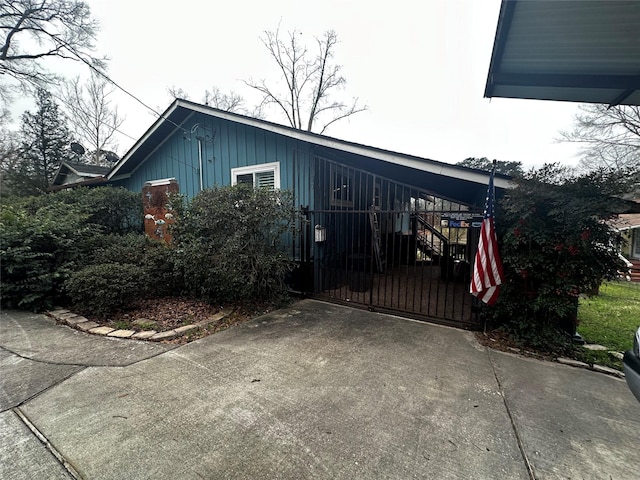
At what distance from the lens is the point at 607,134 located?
15523 millimetres

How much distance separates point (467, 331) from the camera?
3805 mm

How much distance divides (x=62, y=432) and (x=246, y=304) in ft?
9.21

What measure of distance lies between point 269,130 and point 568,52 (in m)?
4.39

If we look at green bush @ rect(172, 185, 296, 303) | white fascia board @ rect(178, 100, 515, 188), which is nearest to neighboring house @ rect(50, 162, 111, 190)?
white fascia board @ rect(178, 100, 515, 188)

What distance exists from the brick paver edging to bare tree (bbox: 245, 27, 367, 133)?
16786 millimetres

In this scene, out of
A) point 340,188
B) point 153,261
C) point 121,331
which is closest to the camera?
point 121,331

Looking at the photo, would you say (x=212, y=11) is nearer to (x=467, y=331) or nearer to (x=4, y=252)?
(x=4, y=252)

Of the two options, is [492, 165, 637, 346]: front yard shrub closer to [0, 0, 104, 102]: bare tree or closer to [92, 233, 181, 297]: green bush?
[92, 233, 181, 297]: green bush

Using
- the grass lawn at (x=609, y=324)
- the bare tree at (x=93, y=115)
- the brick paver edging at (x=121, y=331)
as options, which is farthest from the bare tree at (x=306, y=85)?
the grass lawn at (x=609, y=324)

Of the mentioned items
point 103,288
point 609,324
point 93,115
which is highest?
point 93,115

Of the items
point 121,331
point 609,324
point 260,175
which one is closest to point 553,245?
point 609,324

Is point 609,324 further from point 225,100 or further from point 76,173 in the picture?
point 225,100

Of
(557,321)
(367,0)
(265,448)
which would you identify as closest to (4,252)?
(265,448)

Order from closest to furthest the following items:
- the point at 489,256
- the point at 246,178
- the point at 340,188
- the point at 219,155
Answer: the point at 489,256
the point at 340,188
the point at 246,178
the point at 219,155
